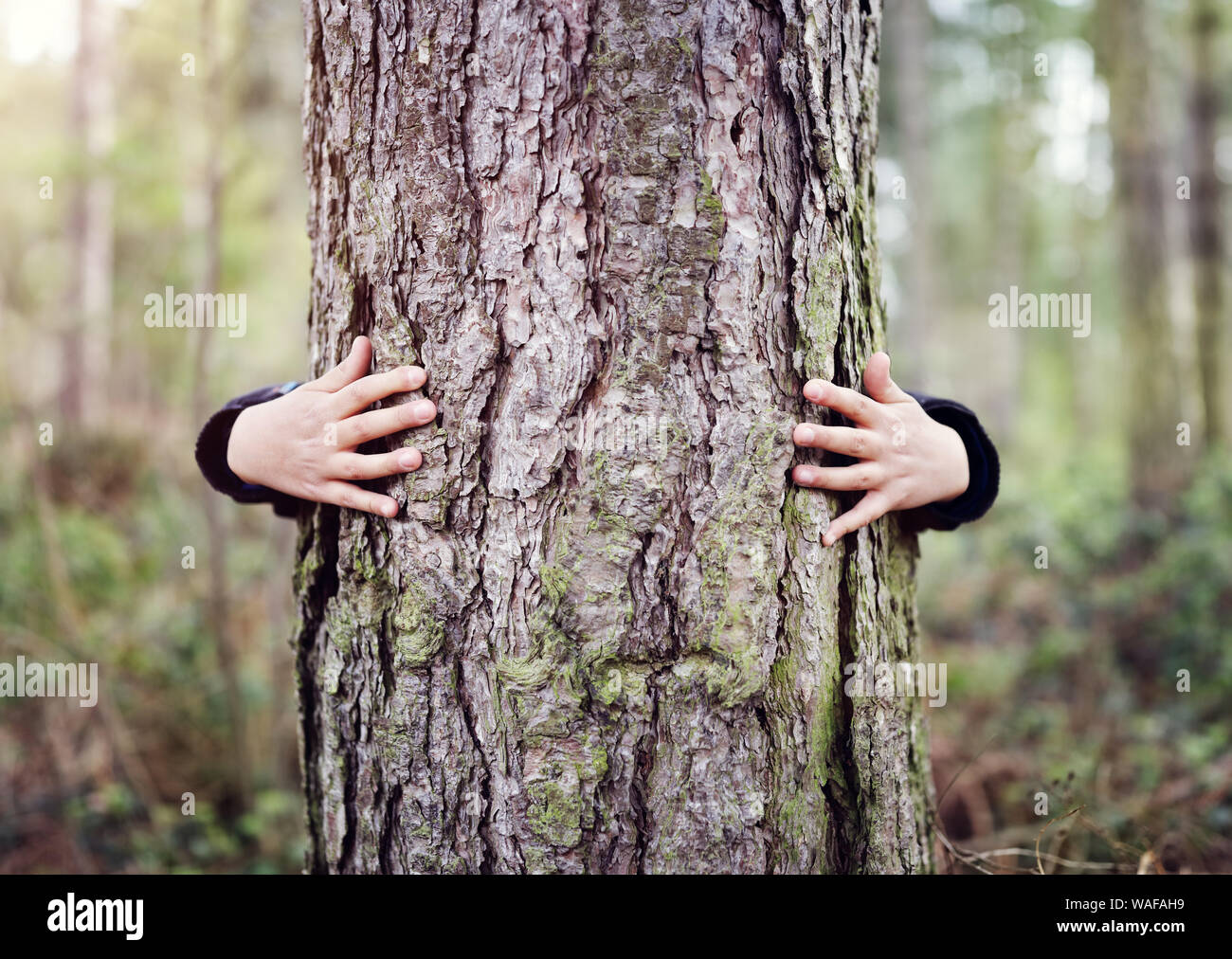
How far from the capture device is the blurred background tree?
3150 mm

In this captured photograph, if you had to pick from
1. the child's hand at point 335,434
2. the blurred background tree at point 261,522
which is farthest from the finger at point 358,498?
the blurred background tree at point 261,522

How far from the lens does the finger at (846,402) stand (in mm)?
1253

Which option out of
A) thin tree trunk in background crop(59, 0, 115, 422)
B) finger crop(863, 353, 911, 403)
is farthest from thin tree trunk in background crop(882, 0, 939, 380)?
thin tree trunk in background crop(59, 0, 115, 422)

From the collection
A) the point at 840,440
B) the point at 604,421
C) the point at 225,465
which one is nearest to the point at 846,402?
the point at 840,440

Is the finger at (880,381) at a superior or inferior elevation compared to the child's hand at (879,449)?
superior

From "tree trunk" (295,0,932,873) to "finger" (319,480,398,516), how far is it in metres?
0.03

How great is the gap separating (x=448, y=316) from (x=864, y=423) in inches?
29.4

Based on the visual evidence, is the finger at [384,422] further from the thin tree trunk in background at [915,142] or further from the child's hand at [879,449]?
the thin tree trunk in background at [915,142]

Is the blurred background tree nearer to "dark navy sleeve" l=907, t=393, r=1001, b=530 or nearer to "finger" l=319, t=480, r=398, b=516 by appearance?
"dark navy sleeve" l=907, t=393, r=1001, b=530

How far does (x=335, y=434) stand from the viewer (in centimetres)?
130

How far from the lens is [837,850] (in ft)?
4.40

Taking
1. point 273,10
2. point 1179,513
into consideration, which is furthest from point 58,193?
point 1179,513
